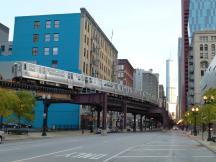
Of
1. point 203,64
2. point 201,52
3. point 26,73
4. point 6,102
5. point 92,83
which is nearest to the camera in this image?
point 6,102

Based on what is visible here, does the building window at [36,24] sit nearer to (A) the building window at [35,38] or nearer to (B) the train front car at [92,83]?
(A) the building window at [35,38]

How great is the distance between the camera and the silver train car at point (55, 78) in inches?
2140

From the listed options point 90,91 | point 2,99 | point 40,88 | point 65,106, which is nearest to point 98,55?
point 65,106

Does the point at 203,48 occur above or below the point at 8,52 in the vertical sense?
above

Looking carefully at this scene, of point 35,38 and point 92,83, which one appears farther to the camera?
point 35,38

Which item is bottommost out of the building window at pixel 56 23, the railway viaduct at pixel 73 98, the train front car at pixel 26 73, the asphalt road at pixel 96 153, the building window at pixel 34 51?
the asphalt road at pixel 96 153

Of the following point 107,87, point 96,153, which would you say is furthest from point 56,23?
point 96,153

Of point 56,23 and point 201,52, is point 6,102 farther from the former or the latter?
point 201,52

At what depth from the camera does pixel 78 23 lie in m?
105

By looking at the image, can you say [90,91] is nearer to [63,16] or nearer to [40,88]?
[40,88]

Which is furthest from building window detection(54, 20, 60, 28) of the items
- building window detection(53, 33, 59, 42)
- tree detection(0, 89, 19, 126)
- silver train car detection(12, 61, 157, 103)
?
tree detection(0, 89, 19, 126)

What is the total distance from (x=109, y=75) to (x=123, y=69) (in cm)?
4577

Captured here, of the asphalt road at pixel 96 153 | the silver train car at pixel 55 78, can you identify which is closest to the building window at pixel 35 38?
the silver train car at pixel 55 78

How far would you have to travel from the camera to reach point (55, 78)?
62250 millimetres
